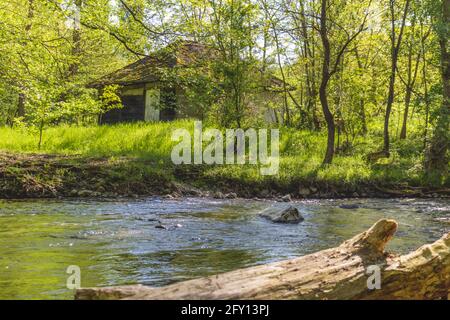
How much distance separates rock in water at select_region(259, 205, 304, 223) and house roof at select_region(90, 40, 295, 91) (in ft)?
26.6

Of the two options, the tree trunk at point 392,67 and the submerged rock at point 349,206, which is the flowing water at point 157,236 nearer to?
the submerged rock at point 349,206

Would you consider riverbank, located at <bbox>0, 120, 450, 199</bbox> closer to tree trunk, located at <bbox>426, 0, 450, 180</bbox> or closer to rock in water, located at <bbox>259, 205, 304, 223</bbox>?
tree trunk, located at <bbox>426, 0, 450, 180</bbox>

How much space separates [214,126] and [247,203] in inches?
247

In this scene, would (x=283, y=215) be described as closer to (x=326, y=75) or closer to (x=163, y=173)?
(x=163, y=173)

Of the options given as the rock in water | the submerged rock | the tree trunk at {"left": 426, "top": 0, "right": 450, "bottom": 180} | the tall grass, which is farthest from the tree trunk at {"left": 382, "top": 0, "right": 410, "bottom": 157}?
the rock in water

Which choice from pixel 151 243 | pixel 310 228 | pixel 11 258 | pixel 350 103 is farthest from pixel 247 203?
pixel 350 103

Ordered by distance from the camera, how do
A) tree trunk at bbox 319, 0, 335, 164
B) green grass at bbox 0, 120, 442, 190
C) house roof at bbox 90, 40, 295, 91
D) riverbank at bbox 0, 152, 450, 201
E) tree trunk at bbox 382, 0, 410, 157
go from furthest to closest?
tree trunk at bbox 382, 0, 410, 157 < house roof at bbox 90, 40, 295, 91 < tree trunk at bbox 319, 0, 335, 164 < green grass at bbox 0, 120, 442, 190 < riverbank at bbox 0, 152, 450, 201

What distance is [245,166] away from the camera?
634 inches

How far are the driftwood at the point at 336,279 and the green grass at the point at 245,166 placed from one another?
11.3 m

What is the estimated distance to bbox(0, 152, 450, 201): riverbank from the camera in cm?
1320

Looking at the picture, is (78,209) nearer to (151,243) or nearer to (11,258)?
(151,243)

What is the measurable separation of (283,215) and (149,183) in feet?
18.4

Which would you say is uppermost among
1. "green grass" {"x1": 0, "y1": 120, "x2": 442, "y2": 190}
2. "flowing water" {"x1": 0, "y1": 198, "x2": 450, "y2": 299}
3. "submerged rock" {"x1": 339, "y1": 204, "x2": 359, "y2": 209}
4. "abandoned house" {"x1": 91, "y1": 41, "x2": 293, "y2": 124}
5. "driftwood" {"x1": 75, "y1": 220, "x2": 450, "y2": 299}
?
"abandoned house" {"x1": 91, "y1": 41, "x2": 293, "y2": 124}

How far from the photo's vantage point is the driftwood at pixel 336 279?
3.12 metres
